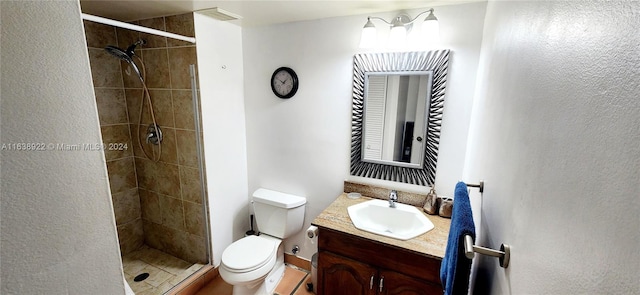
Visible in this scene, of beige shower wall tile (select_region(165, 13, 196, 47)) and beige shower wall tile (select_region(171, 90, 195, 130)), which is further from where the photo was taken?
beige shower wall tile (select_region(171, 90, 195, 130))

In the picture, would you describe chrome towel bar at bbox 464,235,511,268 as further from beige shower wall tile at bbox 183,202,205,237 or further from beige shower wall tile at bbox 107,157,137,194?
beige shower wall tile at bbox 107,157,137,194

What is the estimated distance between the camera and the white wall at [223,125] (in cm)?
188

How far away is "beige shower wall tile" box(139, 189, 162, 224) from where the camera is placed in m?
2.33

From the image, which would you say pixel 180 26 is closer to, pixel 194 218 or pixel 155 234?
pixel 194 218

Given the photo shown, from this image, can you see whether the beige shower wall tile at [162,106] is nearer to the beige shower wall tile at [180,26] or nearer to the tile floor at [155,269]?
the beige shower wall tile at [180,26]

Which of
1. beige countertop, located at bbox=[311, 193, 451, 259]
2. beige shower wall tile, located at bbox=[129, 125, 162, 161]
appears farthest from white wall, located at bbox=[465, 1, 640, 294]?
beige shower wall tile, located at bbox=[129, 125, 162, 161]

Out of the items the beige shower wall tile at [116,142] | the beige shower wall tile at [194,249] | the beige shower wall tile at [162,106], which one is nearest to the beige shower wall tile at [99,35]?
the beige shower wall tile at [162,106]

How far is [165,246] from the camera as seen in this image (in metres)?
2.39

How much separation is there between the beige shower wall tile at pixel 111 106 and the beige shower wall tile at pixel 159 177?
0.38 m

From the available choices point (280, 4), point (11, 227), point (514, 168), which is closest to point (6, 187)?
point (11, 227)

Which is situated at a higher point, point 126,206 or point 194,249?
point 126,206

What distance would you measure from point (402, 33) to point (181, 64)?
4.89ft

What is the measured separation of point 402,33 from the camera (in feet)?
5.13

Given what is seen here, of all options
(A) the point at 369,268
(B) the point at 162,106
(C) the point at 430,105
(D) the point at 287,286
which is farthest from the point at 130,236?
(C) the point at 430,105
